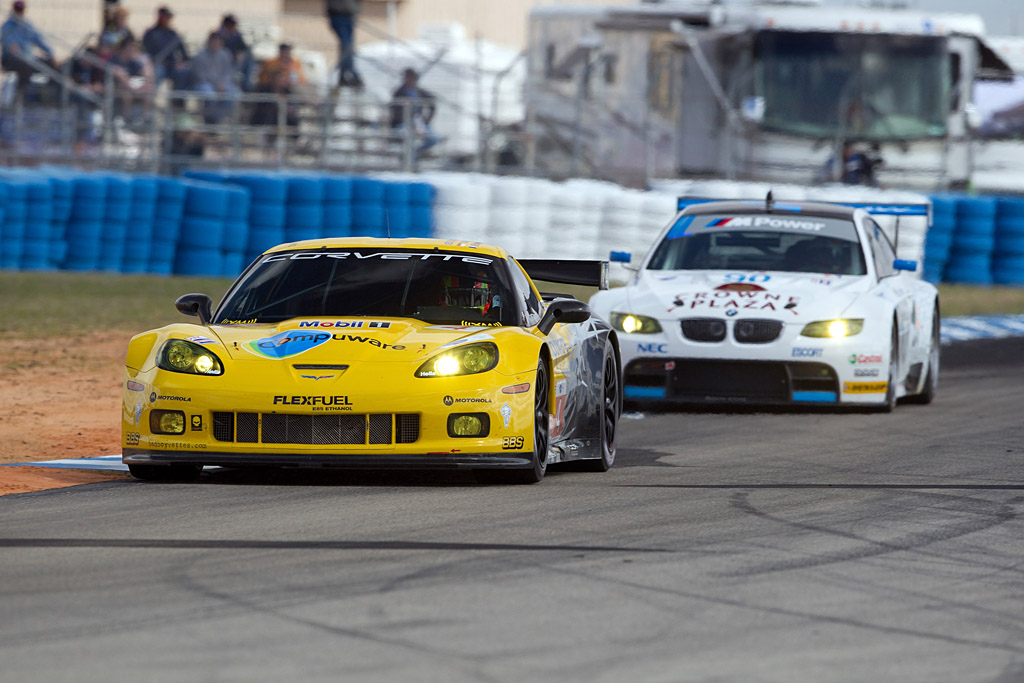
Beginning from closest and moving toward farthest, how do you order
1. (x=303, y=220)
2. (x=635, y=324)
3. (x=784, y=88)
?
(x=635, y=324)
(x=303, y=220)
(x=784, y=88)

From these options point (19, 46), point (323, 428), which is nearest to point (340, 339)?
point (323, 428)

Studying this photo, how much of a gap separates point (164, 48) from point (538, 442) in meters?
18.1

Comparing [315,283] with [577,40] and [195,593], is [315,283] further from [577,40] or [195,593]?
[577,40]

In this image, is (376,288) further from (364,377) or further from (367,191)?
(367,191)

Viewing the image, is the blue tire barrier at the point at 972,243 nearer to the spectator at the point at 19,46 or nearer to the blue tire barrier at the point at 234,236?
the blue tire barrier at the point at 234,236

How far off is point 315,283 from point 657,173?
58.8 feet

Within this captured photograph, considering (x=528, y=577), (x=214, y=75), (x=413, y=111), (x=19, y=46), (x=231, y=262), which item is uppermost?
(x=19, y=46)

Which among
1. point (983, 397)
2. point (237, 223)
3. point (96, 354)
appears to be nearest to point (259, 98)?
point (237, 223)

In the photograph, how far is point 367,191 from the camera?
22.3 metres

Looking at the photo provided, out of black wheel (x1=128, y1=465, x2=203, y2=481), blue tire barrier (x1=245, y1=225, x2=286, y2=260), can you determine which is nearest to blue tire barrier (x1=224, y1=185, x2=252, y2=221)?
blue tire barrier (x1=245, y1=225, x2=286, y2=260)

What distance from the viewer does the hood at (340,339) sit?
805 centimetres

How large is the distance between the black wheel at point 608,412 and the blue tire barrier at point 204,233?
41.2ft

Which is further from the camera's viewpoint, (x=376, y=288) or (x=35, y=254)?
(x=35, y=254)

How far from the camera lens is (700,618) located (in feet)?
17.7
